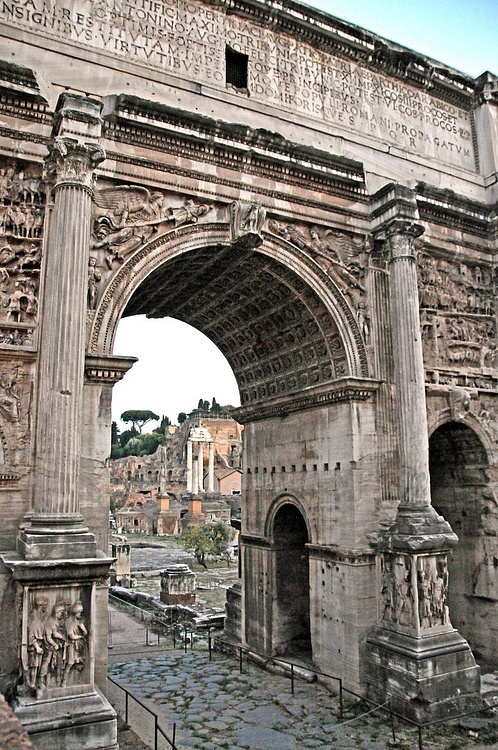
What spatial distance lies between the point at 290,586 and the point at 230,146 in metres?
8.75

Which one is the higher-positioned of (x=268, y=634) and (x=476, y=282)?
(x=476, y=282)

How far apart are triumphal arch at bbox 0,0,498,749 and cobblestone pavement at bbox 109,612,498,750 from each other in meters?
0.49

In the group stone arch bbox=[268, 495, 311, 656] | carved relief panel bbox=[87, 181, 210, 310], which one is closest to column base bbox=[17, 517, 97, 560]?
carved relief panel bbox=[87, 181, 210, 310]

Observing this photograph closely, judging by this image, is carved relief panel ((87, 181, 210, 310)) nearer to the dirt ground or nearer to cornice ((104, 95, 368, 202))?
cornice ((104, 95, 368, 202))

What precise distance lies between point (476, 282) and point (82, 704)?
35.5ft

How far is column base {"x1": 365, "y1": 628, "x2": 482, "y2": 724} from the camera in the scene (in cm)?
928

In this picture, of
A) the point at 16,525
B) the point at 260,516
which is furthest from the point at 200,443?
the point at 16,525

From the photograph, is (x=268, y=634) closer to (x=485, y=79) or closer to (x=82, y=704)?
(x=82, y=704)

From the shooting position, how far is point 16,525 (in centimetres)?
822

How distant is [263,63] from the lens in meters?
11.9

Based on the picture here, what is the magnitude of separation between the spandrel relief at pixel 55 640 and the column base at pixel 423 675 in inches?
190

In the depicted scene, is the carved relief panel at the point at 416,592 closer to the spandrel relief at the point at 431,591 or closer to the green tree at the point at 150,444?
the spandrel relief at the point at 431,591

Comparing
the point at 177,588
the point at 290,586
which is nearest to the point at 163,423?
the point at 177,588

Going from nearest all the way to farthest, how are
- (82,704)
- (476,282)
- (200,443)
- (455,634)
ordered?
(82,704) → (455,634) → (476,282) → (200,443)
